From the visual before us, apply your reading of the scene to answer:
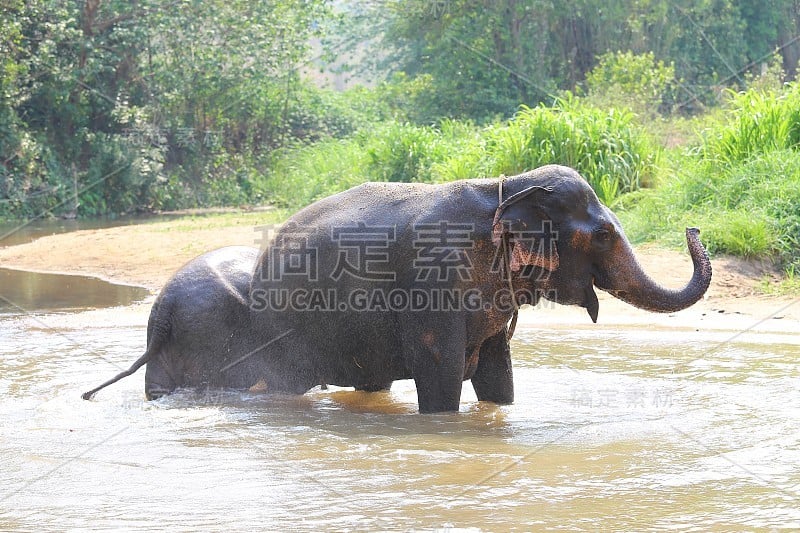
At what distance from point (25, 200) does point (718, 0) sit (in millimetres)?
18508

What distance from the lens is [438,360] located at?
18.5ft

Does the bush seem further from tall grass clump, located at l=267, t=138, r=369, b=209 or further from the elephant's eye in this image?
the elephant's eye

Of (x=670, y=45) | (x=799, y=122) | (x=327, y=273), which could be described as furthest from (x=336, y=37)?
(x=327, y=273)

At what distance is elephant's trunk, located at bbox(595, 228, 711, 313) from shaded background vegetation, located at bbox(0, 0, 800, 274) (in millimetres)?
5133

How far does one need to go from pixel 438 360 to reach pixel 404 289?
414mm

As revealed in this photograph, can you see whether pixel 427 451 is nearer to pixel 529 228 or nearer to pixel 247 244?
pixel 529 228

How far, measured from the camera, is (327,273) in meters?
6.02

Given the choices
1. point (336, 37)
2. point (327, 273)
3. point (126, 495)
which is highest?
point (336, 37)

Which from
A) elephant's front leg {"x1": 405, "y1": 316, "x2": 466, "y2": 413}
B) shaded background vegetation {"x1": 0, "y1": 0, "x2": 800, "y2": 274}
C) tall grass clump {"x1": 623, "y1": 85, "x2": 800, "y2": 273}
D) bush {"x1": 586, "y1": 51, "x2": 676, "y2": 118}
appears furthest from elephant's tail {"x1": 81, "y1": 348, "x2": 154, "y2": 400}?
bush {"x1": 586, "y1": 51, "x2": 676, "y2": 118}

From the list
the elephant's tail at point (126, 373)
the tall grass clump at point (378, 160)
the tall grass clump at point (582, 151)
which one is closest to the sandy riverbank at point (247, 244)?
the tall grass clump at point (378, 160)

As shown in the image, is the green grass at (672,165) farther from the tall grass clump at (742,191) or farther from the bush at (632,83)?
the bush at (632,83)

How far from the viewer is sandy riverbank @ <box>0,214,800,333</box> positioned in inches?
359

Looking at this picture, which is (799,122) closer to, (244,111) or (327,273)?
(327,273)

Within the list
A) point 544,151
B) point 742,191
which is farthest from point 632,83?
point 742,191
